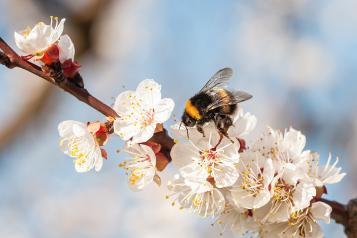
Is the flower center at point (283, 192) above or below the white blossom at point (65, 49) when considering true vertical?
above

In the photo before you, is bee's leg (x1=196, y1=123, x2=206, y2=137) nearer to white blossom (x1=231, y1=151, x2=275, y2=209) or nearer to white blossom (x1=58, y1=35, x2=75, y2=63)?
white blossom (x1=231, y1=151, x2=275, y2=209)

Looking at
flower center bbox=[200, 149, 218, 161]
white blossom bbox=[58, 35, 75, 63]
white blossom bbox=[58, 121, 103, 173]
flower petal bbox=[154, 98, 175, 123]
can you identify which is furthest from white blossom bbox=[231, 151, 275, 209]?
white blossom bbox=[58, 35, 75, 63]

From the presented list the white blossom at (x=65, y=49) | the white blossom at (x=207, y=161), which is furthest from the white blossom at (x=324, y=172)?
the white blossom at (x=65, y=49)

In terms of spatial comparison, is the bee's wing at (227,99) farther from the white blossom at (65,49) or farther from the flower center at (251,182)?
the white blossom at (65,49)

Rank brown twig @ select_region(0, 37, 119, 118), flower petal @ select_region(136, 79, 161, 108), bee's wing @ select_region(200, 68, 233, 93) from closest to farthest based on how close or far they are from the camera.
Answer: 1. brown twig @ select_region(0, 37, 119, 118)
2. flower petal @ select_region(136, 79, 161, 108)
3. bee's wing @ select_region(200, 68, 233, 93)

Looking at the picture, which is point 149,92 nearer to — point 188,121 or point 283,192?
point 188,121

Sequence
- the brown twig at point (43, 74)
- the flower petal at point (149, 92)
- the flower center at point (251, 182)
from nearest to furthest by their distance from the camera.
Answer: the brown twig at point (43, 74), the flower center at point (251, 182), the flower petal at point (149, 92)
